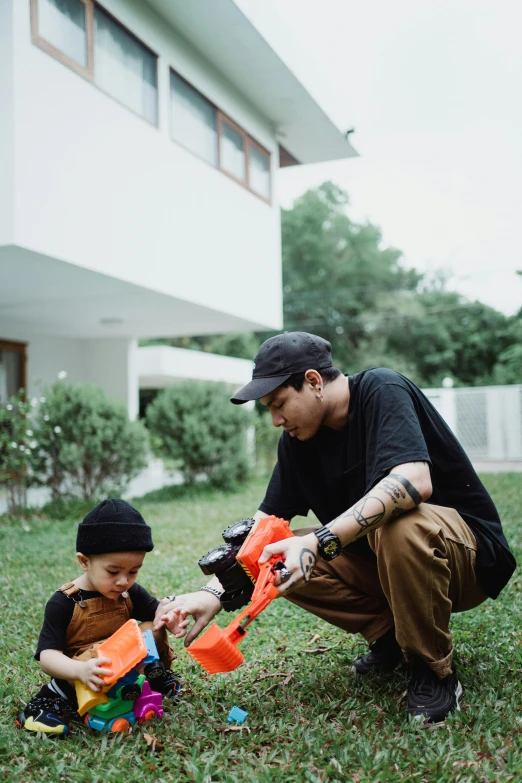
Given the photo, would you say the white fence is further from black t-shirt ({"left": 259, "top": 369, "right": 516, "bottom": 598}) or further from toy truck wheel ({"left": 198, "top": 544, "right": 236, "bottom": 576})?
toy truck wheel ({"left": 198, "top": 544, "right": 236, "bottom": 576})

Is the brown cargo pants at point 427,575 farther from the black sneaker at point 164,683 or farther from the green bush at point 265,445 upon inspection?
the green bush at point 265,445

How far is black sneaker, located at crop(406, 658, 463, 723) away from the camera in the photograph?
266cm

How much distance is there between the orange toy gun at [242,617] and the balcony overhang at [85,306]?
5.08 meters

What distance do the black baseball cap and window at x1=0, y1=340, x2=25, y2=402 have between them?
31.5 feet

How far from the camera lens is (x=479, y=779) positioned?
2.23m

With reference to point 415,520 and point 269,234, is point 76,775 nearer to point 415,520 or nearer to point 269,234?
point 415,520

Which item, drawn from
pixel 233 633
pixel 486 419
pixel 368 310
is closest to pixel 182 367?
pixel 486 419

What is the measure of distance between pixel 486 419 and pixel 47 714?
59.9 ft

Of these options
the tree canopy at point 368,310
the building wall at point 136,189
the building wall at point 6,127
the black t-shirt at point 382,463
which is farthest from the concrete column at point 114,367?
the tree canopy at point 368,310

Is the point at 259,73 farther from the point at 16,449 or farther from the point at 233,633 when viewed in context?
the point at 233,633

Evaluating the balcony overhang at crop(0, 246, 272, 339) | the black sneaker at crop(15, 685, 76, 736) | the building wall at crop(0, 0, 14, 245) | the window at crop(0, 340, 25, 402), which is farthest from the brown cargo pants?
the window at crop(0, 340, 25, 402)

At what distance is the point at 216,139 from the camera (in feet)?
34.6

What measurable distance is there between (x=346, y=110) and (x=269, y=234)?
243cm

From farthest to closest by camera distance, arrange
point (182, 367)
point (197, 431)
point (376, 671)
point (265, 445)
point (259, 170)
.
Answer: point (182, 367) → point (265, 445) → point (259, 170) → point (197, 431) → point (376, 671)
